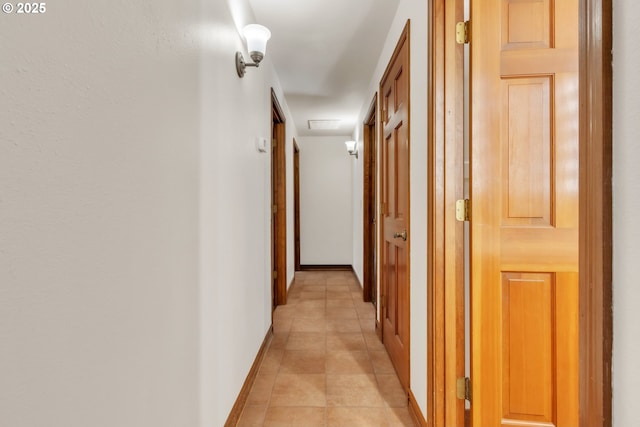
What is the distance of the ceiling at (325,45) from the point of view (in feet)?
6.75

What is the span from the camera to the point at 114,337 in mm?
688

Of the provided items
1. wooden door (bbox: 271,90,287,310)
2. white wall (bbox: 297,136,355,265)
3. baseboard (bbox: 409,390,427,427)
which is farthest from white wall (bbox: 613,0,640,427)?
white wall (bbox: 297,136,355,265)

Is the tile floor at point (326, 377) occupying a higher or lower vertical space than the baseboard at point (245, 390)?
lower

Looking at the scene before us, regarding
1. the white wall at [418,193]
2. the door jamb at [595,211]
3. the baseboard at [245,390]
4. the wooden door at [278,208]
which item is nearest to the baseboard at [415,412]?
the white wall at [418,193]

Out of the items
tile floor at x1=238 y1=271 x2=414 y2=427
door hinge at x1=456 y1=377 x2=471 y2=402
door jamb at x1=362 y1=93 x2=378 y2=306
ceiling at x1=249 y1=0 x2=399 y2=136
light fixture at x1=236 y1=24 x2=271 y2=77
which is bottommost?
tile floor at x1=238 y1=271 x2=414 y2=427

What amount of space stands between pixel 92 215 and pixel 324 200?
200 inches

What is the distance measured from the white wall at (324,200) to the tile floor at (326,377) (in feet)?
7.47

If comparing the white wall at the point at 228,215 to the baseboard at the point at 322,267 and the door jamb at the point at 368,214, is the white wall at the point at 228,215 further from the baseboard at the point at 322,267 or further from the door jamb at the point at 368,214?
the baseboard at the point at 322,267

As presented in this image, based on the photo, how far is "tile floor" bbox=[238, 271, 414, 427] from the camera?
1658 millimetres

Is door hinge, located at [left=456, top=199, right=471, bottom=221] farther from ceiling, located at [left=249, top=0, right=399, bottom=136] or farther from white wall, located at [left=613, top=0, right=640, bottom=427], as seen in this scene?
ceiling, located at [left=249, top=0, right=399, bottom=136]

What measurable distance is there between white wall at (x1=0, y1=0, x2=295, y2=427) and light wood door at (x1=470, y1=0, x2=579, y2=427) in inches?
43.4

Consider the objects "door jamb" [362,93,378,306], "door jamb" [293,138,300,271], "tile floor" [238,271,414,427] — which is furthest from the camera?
"door jamb" [293,138,300,271]

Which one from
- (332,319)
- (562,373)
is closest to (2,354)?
(562,373)

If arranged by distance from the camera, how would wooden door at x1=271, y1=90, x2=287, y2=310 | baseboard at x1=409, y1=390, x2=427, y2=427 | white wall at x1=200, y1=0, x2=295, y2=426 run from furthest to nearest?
wooden door at x1=271, y1=90, x2=287, y2=310 → baseboard at x1=409, y1=390, x2=427, y2=427 → white wall at x1=200, y1=0, x2=295, y2=426
